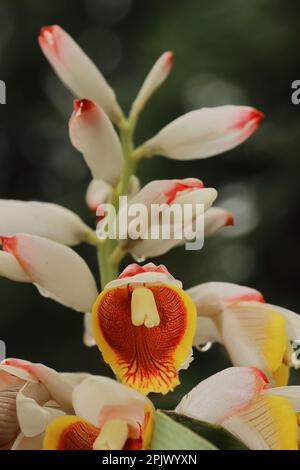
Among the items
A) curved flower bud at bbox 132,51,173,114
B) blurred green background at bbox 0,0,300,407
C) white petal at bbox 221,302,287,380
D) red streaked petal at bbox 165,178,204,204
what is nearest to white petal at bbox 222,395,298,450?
white petal at bbox 221,302,287,380

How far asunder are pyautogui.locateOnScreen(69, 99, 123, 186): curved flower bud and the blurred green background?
6.43 feet

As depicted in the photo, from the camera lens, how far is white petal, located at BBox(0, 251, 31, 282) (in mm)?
826

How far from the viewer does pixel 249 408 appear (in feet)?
2.27

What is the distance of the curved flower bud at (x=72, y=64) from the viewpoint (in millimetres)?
969

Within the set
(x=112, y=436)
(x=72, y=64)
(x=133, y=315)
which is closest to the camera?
(x=112, y=436)

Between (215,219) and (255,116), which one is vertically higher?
(255,116)

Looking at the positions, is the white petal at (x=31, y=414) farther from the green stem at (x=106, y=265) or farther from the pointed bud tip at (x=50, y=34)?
the pointed bud tip at (x=50, y=34)

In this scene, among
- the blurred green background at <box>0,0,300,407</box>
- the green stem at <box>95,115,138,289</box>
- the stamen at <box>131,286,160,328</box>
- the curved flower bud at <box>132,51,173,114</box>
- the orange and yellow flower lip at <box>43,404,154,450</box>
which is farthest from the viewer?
the blurred green background at <box>0,0,300,407</box>

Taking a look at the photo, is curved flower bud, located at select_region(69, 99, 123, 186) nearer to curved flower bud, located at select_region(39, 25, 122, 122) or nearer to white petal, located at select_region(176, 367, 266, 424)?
curved flower bud, located at select_region(39, 25, 122, 122)

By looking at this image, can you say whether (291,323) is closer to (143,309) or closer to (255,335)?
(255,335)

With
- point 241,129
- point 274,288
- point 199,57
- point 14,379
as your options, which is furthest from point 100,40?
point 14,379

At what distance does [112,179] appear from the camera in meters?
0.93

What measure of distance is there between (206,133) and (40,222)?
215mm

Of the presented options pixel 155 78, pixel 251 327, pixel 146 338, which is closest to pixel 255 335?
pixel 251 327
